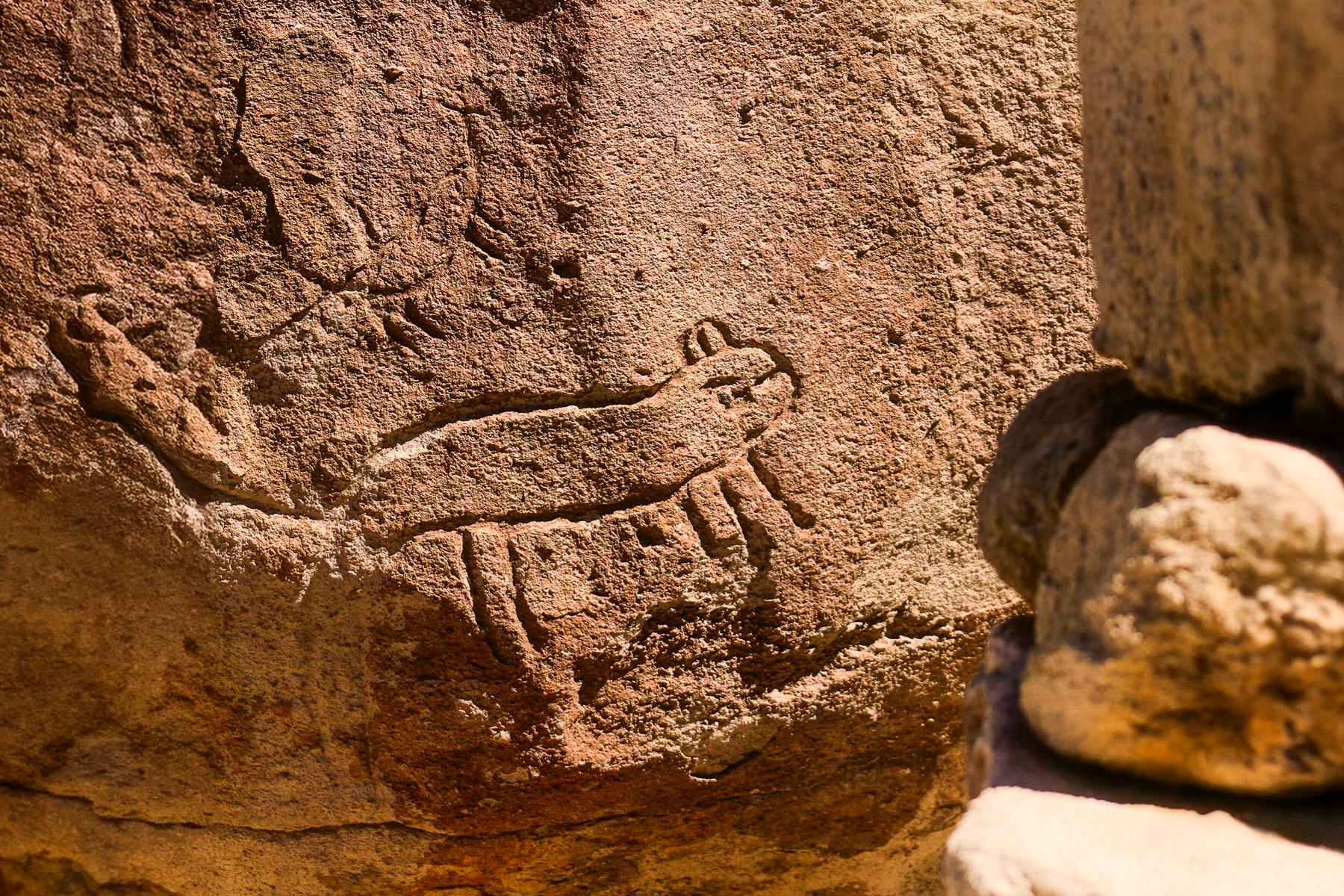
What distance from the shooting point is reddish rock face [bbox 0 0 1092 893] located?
1369mm

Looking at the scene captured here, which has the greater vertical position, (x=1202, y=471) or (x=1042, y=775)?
(x=1202, y=471)

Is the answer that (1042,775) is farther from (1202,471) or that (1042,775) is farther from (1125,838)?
(1202,471)

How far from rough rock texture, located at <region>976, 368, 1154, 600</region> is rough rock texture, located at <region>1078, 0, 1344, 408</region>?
0.16 feet

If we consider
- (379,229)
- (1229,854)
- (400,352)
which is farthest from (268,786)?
(1229,854)

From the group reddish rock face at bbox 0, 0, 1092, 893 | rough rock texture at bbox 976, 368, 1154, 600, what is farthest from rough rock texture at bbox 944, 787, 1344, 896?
reddish rock face at bbox 0, 0, 1092, 893

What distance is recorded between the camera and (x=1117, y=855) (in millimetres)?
714

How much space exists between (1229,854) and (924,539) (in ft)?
2.64

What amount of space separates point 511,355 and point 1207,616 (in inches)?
37.2

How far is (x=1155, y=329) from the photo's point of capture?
0.83m

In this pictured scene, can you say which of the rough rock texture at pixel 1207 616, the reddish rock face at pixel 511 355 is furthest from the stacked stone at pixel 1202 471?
the reddish rock face at pixel 511 355

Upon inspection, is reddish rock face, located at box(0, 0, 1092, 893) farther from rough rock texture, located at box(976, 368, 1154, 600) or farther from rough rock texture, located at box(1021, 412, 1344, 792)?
rough rock texture, located at box(1021, 412, 1344, 792)

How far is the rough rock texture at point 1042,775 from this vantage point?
736 millimetres

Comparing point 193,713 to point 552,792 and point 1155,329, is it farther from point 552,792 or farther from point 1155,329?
point 1155,329

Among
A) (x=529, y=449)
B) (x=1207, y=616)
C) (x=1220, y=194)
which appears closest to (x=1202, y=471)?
(x=1207, y=616)
